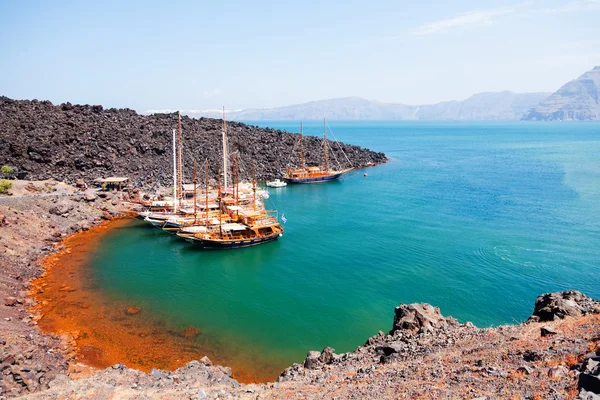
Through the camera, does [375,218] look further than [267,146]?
No

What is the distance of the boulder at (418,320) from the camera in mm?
24450

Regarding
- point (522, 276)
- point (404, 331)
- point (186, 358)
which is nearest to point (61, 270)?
point (186, 358)

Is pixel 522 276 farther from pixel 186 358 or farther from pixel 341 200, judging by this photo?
pixel 341 200

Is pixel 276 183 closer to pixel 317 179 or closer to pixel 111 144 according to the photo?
pixel 317 179

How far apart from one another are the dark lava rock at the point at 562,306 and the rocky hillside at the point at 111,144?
228ft

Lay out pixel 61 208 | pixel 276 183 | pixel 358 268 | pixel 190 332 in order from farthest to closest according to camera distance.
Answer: pixel 276 183
pixel 61 208
pixel 358 268
pixel 190 332

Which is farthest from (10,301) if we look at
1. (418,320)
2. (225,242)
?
(418,320)

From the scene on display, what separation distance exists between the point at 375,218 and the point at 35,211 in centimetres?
4817

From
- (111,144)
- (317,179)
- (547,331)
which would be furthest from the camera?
(317,179)

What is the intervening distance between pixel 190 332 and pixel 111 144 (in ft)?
211

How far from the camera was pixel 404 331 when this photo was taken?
24.2 m

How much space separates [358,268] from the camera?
4341 centimetres

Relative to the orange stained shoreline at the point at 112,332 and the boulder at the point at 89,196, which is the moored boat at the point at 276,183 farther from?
the orange stained shoreline at the point at 112,332

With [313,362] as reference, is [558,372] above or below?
above
